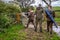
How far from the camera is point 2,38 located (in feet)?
47.4

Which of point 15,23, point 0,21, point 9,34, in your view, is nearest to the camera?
point 9,34

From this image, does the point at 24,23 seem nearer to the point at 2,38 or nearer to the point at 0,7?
the point at 0,7

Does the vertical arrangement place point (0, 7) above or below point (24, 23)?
above

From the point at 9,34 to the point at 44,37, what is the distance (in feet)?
6.77

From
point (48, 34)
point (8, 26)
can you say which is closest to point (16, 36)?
point (48, 34)

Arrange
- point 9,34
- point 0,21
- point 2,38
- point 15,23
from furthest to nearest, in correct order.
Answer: point 15,23
point 0,21
point 9,34
point 2,38

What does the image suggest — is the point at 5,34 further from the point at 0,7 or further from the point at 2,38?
the point at 0,7

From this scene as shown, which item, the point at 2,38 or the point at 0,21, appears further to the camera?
the point at 0,21

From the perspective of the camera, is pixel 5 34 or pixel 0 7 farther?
pixel 0 7

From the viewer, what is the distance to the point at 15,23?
19969 millimetres

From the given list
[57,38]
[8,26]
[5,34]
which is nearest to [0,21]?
[8,26]

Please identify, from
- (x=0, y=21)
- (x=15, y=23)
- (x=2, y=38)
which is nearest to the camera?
(x=2, y=38)

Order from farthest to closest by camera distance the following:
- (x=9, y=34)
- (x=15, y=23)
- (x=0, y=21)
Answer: (x=15, y=23)
(x=0, y=21)
(x=9, y=34)

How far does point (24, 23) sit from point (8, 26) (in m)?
3.01
